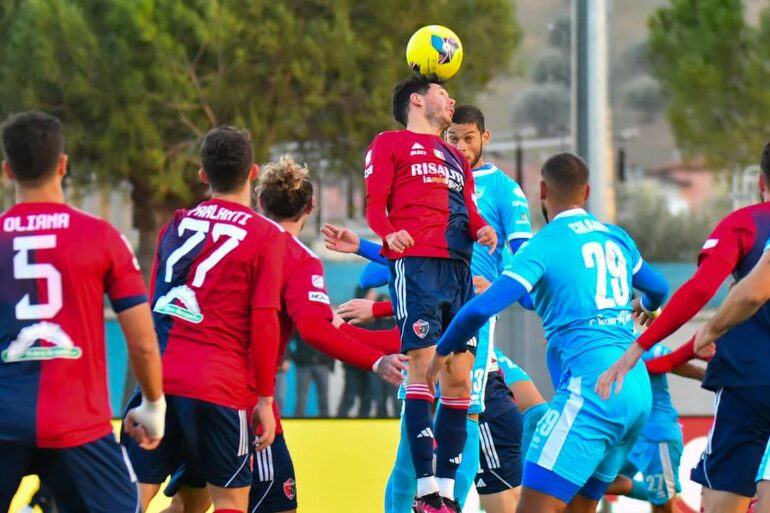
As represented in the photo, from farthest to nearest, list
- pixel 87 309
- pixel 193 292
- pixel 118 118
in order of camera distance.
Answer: pixel 118 118, pixel 193 292, pixel 87 309

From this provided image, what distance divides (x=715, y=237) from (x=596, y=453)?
1.17m

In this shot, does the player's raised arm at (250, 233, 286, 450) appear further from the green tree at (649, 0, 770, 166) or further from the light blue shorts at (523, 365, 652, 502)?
the green tree at (649, 0, 770, 166)

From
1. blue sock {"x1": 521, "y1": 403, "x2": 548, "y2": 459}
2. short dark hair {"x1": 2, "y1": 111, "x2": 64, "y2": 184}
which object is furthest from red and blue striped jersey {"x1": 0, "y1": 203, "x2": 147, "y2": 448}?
blue sock {"x1": 521, "y1": 403, "x2": 548, "y2": 459}

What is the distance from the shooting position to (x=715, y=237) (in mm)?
6410

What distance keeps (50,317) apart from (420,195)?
2.74 meters

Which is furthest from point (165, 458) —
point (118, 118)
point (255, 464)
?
point (118, 118)

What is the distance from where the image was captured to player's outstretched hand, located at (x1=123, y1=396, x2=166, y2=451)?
5434 millimetres

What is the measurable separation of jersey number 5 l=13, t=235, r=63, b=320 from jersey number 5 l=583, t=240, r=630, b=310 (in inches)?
99.6

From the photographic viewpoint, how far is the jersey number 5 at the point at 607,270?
643cm

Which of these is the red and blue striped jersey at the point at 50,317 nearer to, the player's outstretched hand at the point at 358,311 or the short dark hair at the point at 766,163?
the player's outstretched hand at the point at 358,311

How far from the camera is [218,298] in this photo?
610 cm

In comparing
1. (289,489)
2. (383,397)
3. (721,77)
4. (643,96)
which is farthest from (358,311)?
(643,96)

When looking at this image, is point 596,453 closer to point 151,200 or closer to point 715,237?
point 715,237

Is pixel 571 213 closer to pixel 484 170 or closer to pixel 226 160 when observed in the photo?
pixel 226 160
